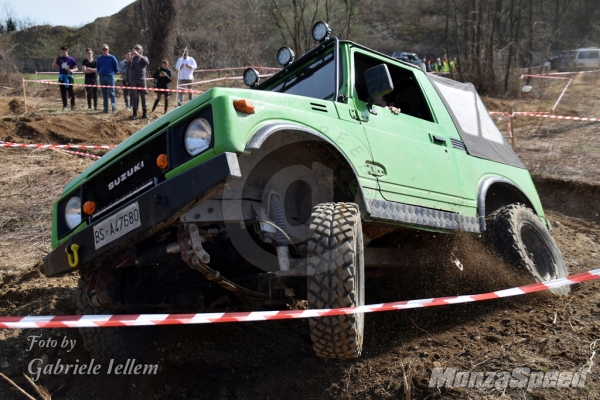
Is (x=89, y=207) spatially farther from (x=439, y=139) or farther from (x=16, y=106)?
(x=16, y=106)

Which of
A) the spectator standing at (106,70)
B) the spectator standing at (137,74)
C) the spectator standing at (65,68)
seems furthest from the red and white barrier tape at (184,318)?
the spectator standing at (65,68)

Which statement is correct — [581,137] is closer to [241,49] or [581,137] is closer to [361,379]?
[361,379]

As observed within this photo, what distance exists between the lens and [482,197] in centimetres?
482

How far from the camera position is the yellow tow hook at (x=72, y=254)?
11.6 ft

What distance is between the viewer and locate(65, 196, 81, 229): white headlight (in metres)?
3.87

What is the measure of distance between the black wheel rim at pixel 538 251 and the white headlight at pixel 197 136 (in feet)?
11.2

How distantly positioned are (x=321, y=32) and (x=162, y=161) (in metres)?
1.87

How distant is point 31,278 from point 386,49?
39.6 metres

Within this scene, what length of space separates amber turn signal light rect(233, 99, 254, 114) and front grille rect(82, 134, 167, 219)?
502mm

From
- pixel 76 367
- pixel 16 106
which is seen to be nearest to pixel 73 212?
pixel 76 367

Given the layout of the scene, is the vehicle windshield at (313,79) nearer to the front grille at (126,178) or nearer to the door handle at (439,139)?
the door handle at (439,139)

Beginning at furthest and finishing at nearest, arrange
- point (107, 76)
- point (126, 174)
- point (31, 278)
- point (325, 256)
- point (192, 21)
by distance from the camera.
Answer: point (192, 21) < point (107, 76) < point (31, 278) < point (126, 174) < point (325, 256)

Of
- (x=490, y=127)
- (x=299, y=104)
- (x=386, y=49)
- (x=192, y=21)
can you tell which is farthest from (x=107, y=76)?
(x=386, y=49)

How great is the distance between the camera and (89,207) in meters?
3.70
